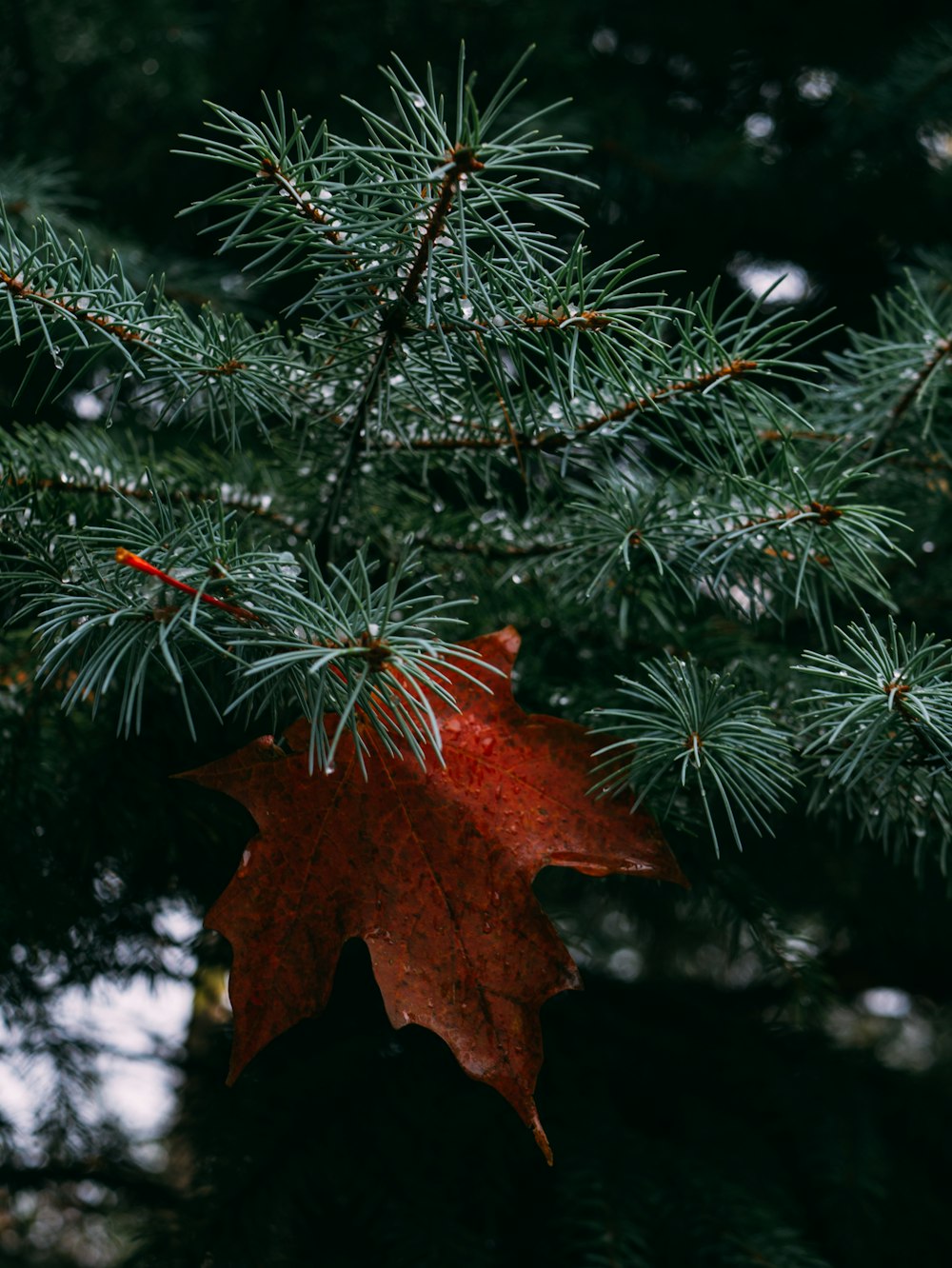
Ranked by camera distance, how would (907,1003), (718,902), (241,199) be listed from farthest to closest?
(907,1003)
(718,902)
(241,199)

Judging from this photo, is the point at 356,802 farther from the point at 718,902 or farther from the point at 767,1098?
the point at 767,1098

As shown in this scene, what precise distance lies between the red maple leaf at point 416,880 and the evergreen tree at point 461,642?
19mm

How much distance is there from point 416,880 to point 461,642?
0.19 metres

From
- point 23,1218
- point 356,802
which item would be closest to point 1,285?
point 356,802

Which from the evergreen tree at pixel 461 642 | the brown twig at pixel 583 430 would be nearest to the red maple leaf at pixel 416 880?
the evergreen tree at pixel 461 642

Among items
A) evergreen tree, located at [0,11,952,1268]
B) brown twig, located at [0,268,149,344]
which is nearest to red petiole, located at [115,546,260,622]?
evergreen tree, located at [0,11,952,1268]

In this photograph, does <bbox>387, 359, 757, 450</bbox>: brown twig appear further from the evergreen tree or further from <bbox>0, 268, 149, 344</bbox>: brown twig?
<bbox>0, 268, 149, 344</bbox>: brown twig

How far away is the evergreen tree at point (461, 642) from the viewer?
474 mm

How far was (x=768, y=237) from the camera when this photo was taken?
4.96 feet

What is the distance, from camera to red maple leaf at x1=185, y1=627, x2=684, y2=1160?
1.65 ft

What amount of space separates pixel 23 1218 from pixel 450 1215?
1.19m

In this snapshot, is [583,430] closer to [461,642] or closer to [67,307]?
[461,642]

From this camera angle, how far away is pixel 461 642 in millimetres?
646

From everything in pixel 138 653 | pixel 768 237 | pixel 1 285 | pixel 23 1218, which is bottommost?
pixel 23 1218
